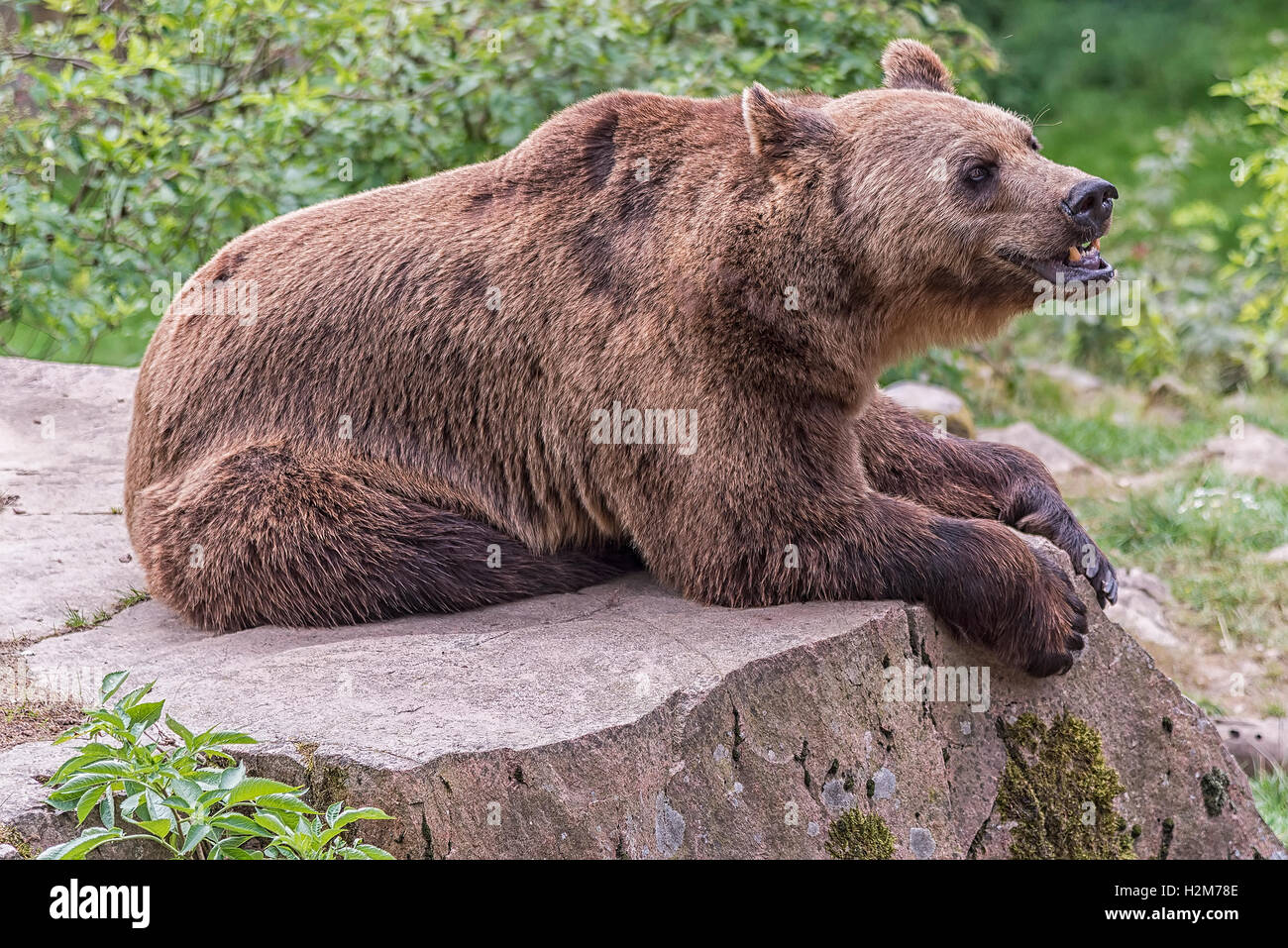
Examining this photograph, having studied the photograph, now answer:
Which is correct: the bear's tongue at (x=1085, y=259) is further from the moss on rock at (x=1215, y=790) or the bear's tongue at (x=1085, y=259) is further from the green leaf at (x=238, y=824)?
the green leaf at (x=238, y=824)

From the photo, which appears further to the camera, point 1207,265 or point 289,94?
point 1207,265

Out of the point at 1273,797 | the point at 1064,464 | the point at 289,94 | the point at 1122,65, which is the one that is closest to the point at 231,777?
the point at 1273,797

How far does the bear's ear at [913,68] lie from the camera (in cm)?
527

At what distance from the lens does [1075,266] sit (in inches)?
184

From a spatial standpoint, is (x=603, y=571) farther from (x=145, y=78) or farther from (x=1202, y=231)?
(x=1202, y=231)

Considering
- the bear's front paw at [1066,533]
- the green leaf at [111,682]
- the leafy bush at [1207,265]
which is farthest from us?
the leafy bush at [1207,265]

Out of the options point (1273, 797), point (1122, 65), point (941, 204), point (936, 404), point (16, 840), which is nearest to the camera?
point (16, 840)

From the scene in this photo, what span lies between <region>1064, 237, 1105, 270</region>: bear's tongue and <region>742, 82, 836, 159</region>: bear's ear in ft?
2.90

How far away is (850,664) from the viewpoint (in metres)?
4.44

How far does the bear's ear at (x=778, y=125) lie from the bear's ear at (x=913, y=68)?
0.46m

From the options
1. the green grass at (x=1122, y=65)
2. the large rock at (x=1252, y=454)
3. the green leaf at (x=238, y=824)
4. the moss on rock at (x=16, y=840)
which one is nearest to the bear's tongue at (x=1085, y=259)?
the green leaf at (x=238, y=824)

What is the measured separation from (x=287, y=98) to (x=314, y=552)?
4164 mm

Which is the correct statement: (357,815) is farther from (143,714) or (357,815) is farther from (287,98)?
(287,98)

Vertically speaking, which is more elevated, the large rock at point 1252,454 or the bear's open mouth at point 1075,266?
the bear's open mouth at point 1075,266
